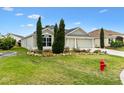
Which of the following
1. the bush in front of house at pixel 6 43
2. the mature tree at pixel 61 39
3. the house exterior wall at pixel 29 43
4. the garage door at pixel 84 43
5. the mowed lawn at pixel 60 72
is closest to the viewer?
the mowed lawn at pixel 60 72

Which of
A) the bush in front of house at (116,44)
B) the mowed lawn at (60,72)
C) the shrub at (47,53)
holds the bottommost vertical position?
the mowed lawn at (60,72)

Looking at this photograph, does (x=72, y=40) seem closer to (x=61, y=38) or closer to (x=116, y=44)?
(x=61, y=38)

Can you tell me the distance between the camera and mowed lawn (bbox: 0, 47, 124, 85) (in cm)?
884

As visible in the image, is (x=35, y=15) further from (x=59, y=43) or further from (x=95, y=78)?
(x=59, y=43)

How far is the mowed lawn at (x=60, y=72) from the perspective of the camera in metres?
8.84

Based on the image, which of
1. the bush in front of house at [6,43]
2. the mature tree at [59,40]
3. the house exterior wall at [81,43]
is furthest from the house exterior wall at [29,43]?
the house exterior wall at [81,43]

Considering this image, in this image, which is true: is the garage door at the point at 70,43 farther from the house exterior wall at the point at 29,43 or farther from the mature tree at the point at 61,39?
the house exterior wall at the point at 29,43

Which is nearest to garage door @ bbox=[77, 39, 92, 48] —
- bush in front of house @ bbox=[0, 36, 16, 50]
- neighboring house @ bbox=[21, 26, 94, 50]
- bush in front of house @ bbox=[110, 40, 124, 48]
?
neighboring house @ bbox=[21, 26, 94, 50]

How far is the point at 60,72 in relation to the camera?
32.4 ft

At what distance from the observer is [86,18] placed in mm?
10484

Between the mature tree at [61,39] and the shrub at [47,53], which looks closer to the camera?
the shrub at [47,53]

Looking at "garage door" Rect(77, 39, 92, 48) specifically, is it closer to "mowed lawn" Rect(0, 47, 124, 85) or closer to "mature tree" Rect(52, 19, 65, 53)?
"mowed lawn" Rect(0, 47, 124, 85)
